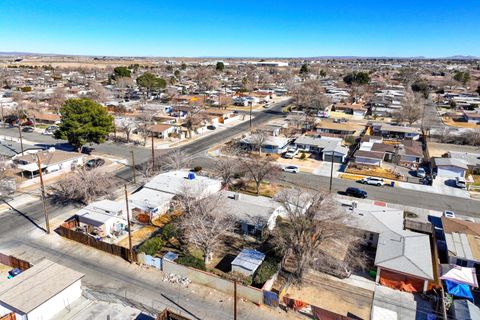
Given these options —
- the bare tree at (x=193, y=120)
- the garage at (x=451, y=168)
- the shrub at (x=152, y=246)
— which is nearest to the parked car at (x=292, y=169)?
the garage at (x=451, y=168)

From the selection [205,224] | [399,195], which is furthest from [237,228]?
[399,195]

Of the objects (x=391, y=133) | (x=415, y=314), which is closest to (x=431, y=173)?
(x=391, y=133)

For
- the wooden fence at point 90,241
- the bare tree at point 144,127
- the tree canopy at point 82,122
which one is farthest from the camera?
the bare tree at point 144,127

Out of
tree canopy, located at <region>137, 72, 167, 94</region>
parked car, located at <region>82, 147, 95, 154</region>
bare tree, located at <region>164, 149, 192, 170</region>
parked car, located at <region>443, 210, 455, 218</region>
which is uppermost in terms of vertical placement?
tree canopy, located at <region>137, 72, 167, 94</region>

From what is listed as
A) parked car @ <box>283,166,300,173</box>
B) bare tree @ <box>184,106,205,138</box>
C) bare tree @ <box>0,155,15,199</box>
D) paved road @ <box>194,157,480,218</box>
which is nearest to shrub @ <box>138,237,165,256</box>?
paved road @ <box>194,157,480,218</box>

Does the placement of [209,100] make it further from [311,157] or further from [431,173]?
[431,173]

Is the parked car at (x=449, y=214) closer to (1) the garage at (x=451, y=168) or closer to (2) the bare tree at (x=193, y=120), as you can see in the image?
(1) the garage at (x=451, y=168)

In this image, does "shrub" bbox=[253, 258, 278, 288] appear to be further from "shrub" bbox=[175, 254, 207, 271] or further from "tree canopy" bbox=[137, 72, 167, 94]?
"tree canopy" bbox=[137, 72, 167, 94]
